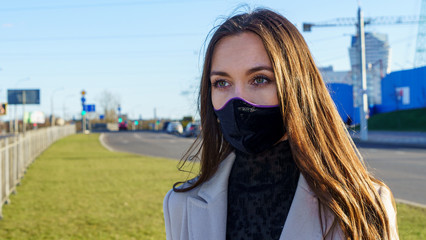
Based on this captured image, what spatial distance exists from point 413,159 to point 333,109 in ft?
49.0

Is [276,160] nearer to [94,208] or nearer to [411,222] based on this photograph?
[411,222]

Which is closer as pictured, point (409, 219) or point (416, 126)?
point (409, 219)

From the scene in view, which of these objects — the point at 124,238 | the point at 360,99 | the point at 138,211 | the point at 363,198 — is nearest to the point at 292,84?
the point at 363,198

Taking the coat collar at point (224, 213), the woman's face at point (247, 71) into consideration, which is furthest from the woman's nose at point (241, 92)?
the coat collar at point (224, 213)

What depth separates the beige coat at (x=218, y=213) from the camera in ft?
5.30

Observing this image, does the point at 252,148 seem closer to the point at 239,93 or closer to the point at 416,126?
the point at 239,93

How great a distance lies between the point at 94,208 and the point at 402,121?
110 ft

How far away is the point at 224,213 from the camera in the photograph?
179cm

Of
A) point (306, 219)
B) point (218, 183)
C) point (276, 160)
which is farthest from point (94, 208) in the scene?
point (306, 219)

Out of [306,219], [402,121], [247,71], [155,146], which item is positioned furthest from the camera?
[402,121]

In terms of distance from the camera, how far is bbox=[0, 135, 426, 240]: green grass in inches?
254

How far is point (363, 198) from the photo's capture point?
1.65m

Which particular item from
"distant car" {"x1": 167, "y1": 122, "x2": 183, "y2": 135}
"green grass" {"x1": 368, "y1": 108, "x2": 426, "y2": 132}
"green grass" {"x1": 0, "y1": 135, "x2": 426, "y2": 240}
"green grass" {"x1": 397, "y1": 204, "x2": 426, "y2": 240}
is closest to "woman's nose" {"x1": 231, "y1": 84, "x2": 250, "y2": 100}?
"green grass" {"x1": 397, "y1": 204, "x2": 426, "y2": 240}

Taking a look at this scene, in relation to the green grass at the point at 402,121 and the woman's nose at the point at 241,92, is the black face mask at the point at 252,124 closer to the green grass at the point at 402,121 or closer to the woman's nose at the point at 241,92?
the woman's nose at the point at 241,92
